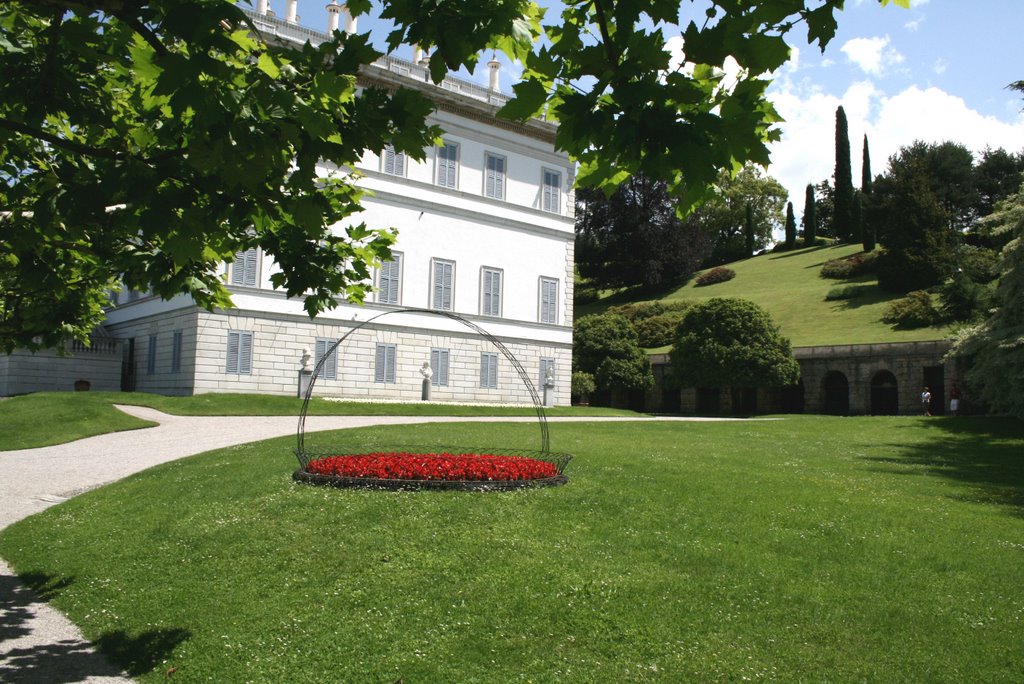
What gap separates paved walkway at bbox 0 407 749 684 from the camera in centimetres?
639

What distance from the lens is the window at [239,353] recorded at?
29922 mm

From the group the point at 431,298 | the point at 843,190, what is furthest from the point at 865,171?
the point at 431,298

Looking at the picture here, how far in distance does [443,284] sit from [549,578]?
28332mm

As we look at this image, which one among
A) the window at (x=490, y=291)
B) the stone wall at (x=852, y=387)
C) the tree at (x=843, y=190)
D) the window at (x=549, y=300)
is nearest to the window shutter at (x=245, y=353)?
the window at (x=490, y=291)

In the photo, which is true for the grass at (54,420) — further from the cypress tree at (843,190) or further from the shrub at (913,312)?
the cypress tree at (843,190)

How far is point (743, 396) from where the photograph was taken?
41469 mm

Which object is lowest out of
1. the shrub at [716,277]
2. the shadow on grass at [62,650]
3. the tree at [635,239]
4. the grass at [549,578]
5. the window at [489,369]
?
the shadow on grass at [62,650]

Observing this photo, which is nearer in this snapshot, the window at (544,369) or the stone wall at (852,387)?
the stone wall at (852,387)

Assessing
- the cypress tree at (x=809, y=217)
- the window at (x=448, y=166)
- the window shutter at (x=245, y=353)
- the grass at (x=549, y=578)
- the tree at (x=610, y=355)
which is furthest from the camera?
the cypress tree at (x=809, y=217)

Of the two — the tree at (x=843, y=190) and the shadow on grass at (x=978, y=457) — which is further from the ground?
the tree at (x=843, y=190)

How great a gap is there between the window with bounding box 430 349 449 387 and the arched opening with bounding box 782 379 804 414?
59.8 ft

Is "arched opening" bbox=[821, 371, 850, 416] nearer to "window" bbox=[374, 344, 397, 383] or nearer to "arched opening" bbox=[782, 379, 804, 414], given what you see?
"arched opening" bbox=[782, 379, 804, 414]

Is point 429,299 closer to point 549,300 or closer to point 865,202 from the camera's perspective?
point 549,300

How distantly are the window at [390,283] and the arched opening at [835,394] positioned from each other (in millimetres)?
22145
